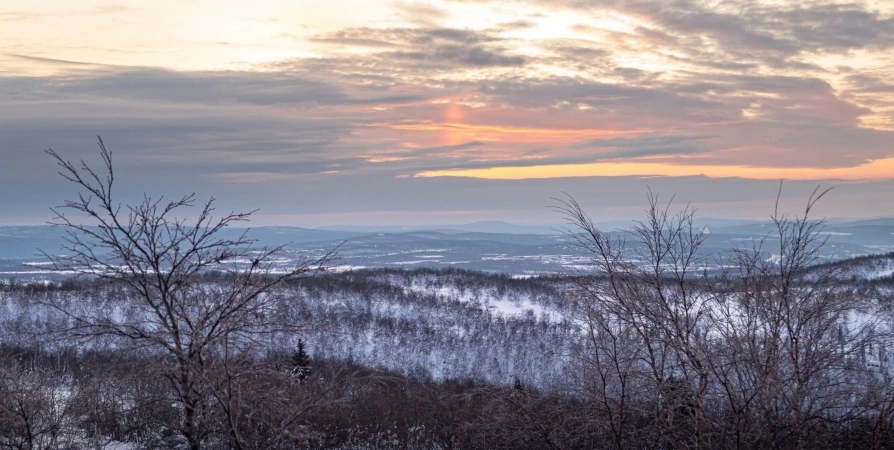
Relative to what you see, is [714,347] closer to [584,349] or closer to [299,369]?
[584,349]

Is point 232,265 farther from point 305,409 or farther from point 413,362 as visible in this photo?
point 413,362

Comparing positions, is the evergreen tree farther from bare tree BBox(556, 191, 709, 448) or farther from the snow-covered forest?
bare tree BBox(556, 191, 709, 448)

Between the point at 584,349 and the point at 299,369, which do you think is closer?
the point at 299,369

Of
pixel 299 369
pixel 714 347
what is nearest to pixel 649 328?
pixel 714 347

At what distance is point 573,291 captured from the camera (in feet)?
33.4

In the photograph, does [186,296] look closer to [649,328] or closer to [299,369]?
[299,369]

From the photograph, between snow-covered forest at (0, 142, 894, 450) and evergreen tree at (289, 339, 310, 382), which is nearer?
snow-covered forest at (0, 142, 894, 450)

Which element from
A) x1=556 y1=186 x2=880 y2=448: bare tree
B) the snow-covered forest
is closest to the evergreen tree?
the snow-covered forest

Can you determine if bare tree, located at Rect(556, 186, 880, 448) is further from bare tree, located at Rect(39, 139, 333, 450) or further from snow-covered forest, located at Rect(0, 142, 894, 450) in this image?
bare tree, located at Rect(39, 139, 333, 450)

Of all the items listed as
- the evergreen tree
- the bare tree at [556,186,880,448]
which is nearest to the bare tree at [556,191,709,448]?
the bare tree at [556,186,880,448]

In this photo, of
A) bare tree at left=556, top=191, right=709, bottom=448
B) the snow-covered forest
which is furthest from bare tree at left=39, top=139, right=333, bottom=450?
bare tree at left=556, top=191, right=709, bottom=448

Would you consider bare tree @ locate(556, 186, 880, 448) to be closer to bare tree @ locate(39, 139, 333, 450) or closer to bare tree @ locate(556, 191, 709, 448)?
bare tree @ locate(556, 191, 709, 448)

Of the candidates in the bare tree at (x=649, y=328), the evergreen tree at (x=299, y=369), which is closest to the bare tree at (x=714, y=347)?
the bare tree at (x=649, y=328)

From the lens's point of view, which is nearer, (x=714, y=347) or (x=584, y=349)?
(x=714, y=347)
